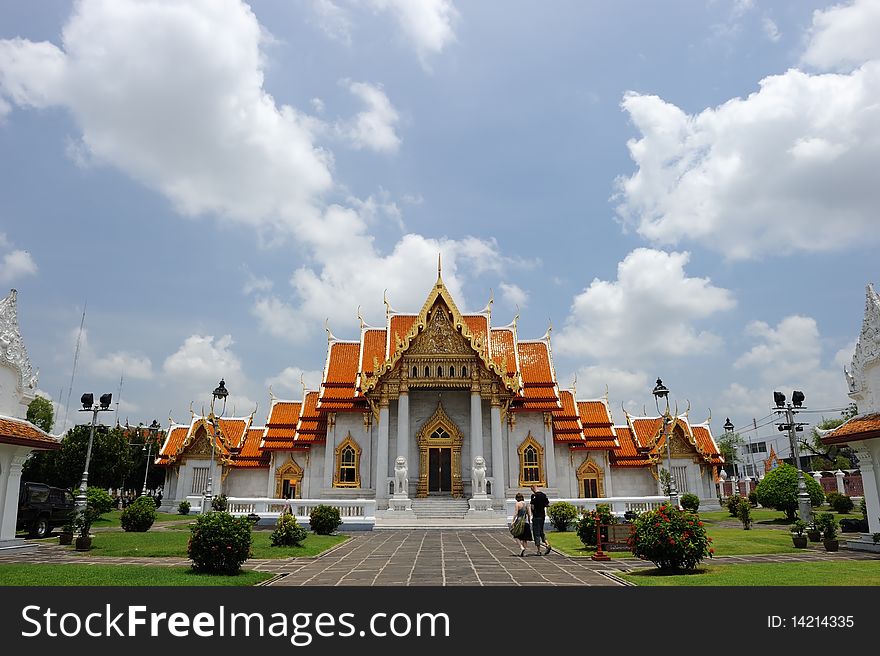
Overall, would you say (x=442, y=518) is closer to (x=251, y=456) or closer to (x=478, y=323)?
(x=478, y=323)

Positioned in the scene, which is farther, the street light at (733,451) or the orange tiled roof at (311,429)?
the street light at (733,451)

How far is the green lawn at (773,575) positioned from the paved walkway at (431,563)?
2.41ft

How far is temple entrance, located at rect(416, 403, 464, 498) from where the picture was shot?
29297mm

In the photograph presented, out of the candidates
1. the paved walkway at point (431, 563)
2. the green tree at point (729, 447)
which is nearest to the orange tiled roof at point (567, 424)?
the paved walkway at point (431, 563)

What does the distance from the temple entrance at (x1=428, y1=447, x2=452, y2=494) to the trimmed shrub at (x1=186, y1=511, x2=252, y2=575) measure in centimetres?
1902

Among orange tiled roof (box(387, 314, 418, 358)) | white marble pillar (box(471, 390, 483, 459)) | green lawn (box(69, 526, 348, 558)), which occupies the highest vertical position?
orange tiled roof (box(387, 314, 418, 358))

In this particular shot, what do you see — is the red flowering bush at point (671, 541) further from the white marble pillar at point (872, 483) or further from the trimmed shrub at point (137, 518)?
the trimmed shrub at point (137, 518)

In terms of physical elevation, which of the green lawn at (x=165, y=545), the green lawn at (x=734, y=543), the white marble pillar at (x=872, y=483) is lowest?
the green lawn at (x=734, y=543)

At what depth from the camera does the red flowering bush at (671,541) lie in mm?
10414

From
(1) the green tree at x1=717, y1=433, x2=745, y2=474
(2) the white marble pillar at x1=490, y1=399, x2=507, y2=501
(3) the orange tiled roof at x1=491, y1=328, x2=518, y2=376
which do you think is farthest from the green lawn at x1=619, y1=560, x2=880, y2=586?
(1) the green tree at x1=717, y1=433, x2=745, y2=474

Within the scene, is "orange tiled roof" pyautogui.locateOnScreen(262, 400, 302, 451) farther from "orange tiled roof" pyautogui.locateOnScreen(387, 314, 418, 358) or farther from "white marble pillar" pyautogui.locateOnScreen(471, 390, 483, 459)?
"white marble pillar" pyautogui.locateOnScreen(471, 390, 483, 459)

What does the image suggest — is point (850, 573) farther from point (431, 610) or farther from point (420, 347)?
point (420, 347)

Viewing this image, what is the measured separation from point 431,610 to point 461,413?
2467cm

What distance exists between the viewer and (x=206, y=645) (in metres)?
5.68
